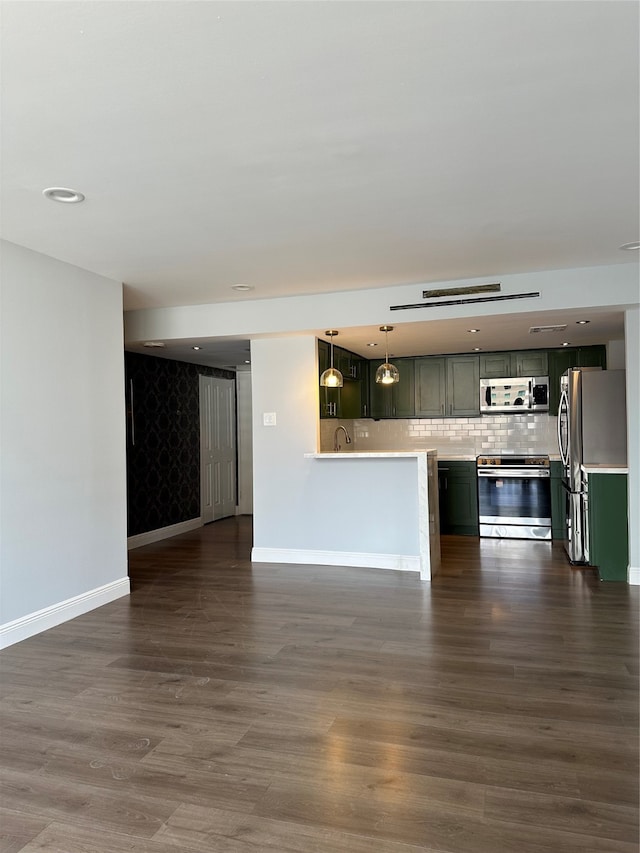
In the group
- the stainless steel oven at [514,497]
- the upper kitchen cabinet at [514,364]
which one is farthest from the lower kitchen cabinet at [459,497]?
the upper kitchen cabinet at [514,364]

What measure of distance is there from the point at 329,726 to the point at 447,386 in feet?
18.9

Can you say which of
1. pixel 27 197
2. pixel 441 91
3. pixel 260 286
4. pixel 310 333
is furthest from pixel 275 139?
pixel 310 333

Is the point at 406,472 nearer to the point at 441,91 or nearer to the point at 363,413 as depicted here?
the point at 363,413

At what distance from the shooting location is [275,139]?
2.56 m

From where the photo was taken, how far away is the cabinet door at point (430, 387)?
26.0 feet

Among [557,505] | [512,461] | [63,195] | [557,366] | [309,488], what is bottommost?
[557,505]

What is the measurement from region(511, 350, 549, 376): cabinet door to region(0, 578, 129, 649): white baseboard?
5.20 m

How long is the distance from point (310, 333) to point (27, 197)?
2980 mm

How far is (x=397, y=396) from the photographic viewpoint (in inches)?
320

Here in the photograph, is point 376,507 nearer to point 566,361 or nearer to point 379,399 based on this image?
point 379,399

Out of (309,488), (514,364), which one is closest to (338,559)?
(309,488)

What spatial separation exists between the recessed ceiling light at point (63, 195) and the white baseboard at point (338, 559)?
380 cm

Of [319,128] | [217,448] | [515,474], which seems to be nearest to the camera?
[319,128]

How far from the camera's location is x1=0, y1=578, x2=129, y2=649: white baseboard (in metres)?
3.84
